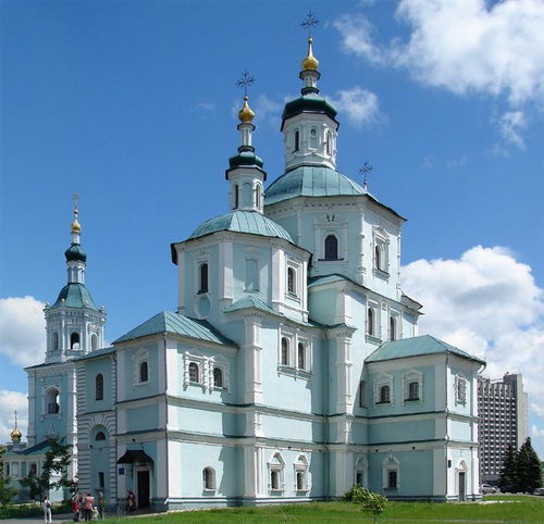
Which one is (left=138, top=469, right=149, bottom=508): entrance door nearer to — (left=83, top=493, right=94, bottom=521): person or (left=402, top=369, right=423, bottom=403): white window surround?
(left=83, top=493, right=94, bottom=521): person

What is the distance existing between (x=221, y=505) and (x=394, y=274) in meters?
17.0

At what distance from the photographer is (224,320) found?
36.1 metres

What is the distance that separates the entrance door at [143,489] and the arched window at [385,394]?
13015 mm

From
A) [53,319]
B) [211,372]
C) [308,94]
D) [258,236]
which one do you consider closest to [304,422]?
[211,372]

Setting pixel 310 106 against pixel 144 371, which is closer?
pixel 144 371

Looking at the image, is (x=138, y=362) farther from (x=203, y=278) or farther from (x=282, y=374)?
(x=282, y=374)

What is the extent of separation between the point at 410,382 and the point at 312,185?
1134 cm

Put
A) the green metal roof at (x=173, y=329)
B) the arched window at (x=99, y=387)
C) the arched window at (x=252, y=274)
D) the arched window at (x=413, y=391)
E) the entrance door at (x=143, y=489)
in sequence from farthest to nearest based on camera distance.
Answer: the arched window at (x=413, y=391)
the arched window at (x=252, y=274)
the arched window at (x=99, y=387)
the green metal roof at (x=173, y=329)
the entrance door at (x=143, y=489)

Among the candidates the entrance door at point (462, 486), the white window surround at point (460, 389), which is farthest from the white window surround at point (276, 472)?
the white window surround at point (460, 389)

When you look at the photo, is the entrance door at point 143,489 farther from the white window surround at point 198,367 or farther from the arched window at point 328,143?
the arched window at point 328,143

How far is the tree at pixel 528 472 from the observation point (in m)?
72.1

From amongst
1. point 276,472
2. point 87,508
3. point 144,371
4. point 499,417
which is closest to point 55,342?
point 144,371

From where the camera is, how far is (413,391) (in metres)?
39.3

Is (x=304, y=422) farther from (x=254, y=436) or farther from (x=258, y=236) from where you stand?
(x=258, y=236)
